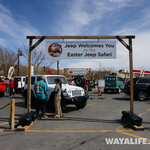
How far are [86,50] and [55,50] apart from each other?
139 centimetres

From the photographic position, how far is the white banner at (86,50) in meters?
6.55

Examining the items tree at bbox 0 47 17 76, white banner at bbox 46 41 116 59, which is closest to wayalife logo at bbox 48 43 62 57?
white banner at bbox 46 41 116 59

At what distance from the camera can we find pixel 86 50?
6.57 metres

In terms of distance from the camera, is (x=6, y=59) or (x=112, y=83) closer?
(x=112, y=83)

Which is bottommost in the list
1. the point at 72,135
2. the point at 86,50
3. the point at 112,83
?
the point at 72,135

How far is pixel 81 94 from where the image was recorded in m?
8.09

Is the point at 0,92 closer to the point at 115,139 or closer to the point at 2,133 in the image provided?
the point at 2,133

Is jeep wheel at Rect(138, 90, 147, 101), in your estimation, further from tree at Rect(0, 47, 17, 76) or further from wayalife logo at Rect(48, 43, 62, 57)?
tree at Rect(0, 47, 17, 76)

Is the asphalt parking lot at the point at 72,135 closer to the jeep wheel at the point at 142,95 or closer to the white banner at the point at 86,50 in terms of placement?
the white banner at the point at 86,50

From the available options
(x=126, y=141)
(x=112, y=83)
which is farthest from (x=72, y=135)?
(x=112, y=83)

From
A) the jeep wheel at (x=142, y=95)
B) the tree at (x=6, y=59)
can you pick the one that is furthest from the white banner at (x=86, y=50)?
the tree at (x=6, y=59)

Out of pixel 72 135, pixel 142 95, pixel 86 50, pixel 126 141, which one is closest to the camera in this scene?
pixel 126 141

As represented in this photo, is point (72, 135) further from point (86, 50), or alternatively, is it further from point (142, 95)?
point (142, 95)

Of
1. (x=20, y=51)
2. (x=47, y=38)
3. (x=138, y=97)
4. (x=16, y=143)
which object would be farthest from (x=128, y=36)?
(x=20, y=51)
